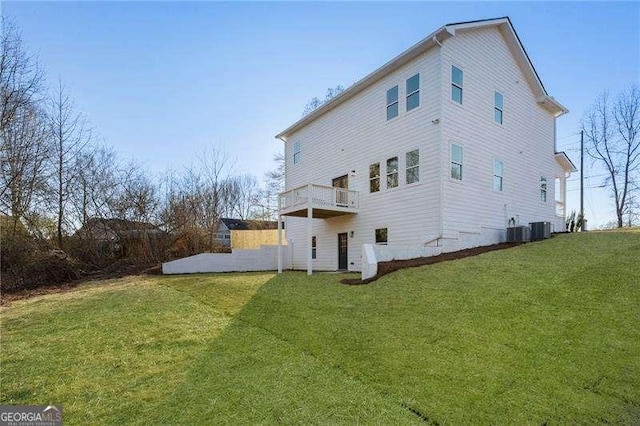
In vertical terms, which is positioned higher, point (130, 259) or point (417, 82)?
point (417, 82)

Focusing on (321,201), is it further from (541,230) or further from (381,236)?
(541,230)

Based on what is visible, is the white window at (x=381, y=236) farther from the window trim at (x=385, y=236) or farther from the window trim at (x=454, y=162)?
the window trim at (x=454, y=162)

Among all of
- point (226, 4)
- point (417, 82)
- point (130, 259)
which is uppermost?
point (226, 4)

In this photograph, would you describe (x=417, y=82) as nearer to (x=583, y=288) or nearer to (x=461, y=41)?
(x=461, y=41)

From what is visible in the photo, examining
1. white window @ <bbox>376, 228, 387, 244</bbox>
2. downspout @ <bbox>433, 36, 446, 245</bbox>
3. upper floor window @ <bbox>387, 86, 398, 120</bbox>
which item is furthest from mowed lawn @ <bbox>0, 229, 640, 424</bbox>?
upper floor window @ <bbox>387, 86, 398, 120</bbox>

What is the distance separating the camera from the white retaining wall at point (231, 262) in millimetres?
14734

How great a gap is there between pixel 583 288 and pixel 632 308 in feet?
2.83

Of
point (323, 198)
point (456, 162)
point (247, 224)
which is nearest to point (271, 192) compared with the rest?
point (247, 224)

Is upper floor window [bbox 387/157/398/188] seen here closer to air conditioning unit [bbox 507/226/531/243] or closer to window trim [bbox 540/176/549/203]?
air conditioning unit [bbox 507/226/531/243]

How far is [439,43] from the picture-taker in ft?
34.7

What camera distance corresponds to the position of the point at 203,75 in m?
11.5

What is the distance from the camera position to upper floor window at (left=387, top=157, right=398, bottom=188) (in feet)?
39.8

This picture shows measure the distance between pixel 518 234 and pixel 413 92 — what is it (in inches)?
247

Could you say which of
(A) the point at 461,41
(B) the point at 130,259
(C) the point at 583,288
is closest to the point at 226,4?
A: (A) the point at 461,41
